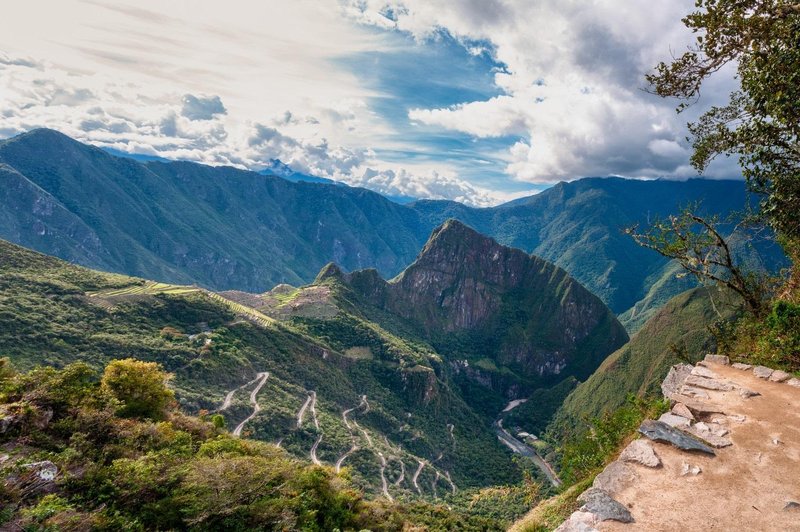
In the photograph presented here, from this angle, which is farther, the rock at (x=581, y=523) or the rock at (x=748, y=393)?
the rock at (x=748, y=393)

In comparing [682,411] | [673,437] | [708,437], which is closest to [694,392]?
[682,411]

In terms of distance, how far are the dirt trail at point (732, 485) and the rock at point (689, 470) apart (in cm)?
10

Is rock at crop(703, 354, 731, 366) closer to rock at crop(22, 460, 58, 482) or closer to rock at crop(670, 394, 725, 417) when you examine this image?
rock at crop(670, 394, 725, 417)

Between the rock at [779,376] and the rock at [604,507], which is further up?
the rock at [779,376]

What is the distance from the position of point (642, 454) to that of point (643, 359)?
197596 mm

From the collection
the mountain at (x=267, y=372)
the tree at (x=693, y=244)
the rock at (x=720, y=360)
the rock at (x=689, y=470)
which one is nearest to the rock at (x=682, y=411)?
the rock at (x=689, y=470)

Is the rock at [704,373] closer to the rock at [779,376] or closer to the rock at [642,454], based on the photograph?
the rock at [779,376]

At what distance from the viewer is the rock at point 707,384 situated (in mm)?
17266

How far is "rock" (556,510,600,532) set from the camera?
9797 millimetres

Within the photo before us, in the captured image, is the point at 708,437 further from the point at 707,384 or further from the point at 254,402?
the point at 254,402

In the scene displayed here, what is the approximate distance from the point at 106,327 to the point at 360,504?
346 ft

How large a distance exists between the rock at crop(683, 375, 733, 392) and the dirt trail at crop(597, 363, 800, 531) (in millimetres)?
2456

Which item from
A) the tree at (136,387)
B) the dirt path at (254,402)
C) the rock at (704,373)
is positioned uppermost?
the rock at (704,373)

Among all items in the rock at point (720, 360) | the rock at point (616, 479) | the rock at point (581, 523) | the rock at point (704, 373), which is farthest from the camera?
the rock at point (720, 360)
